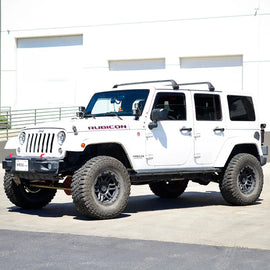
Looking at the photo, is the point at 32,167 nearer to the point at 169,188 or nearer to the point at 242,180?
the point at 169,188

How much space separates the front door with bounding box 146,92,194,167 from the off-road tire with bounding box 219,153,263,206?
2.66ft

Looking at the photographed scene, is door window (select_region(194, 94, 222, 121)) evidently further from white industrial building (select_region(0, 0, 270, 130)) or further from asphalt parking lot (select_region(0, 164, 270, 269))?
white industrial building (select_region(0, 0, 270, 130))

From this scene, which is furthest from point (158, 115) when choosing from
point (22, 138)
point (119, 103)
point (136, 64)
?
point (136, 64)

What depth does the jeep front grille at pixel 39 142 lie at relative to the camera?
8953 mm

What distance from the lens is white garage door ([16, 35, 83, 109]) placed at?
26906mm

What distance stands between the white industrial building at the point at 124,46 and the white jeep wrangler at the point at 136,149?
532 inches

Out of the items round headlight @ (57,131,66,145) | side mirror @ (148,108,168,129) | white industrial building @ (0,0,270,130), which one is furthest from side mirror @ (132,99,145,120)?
white industrial building @ (0,0,270,130)

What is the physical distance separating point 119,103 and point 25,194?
2.08 meters

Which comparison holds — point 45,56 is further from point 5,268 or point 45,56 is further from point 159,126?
point 5,268

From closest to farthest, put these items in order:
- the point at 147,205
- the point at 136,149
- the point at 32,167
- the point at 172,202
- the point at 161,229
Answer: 1. the point at 161,229
2. the point at 32,167
3. the point at 136,149
4. the point at 147,205
5. the point at 172,202

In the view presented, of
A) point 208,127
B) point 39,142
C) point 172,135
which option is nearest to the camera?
point 39,142

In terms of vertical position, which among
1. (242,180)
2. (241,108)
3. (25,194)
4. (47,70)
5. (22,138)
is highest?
(47,70)

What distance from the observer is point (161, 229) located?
7.92m

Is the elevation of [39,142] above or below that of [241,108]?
below
